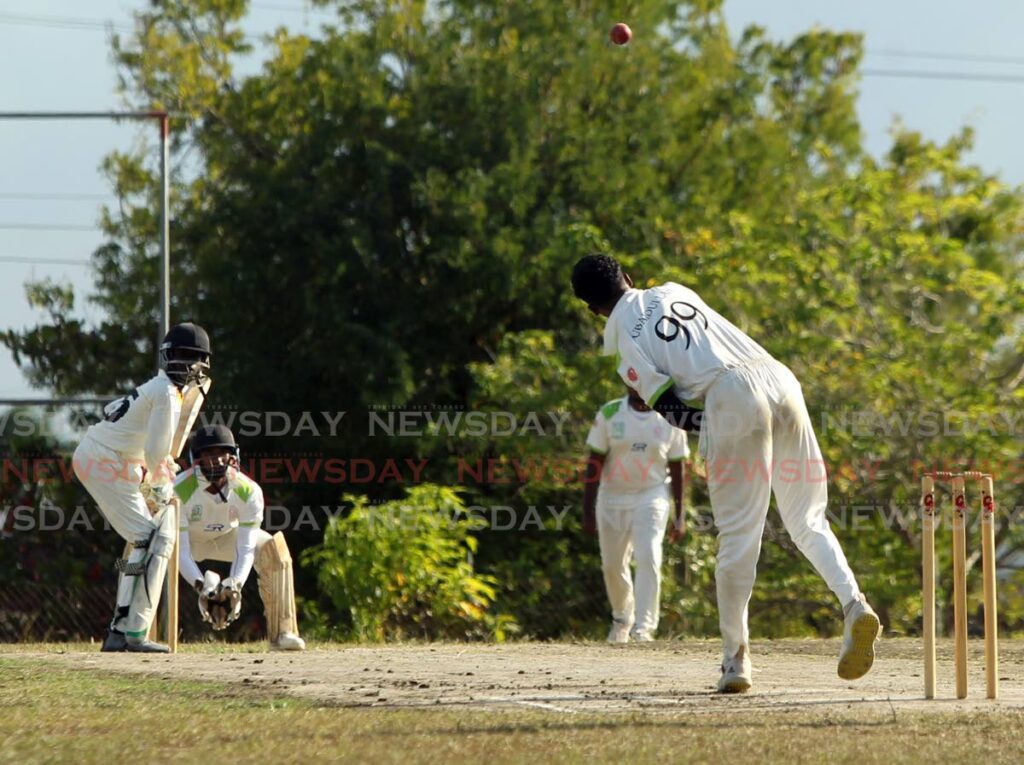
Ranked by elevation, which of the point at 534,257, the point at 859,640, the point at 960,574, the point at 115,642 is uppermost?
the point at 534,257

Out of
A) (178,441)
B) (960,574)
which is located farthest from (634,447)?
(960,574)

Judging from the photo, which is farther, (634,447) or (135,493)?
(634,447)

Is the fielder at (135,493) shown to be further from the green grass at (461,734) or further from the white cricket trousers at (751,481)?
the white cricket trousers at (751,481)

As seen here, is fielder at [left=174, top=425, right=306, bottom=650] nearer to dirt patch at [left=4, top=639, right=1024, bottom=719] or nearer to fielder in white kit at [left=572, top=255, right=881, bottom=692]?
dirt patch at [left=4, top=639, right=1024, bottom=719]

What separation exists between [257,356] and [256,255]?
148 centimetres

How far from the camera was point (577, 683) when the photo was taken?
29.1 feet

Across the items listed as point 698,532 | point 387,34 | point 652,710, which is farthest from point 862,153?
point 652,710

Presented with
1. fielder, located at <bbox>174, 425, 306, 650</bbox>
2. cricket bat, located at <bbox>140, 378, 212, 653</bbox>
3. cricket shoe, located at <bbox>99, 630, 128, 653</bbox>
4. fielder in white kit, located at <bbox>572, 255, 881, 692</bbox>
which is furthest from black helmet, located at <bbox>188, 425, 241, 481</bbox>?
fielder in white kit, located at <bbox>572, 255, 881, 692</bbox>

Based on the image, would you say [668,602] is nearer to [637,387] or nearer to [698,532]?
[698,532]

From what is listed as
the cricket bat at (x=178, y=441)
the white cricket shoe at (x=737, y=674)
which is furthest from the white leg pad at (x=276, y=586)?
the white cricket shoe at (x=737, y=674)

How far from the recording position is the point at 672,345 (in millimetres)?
8141

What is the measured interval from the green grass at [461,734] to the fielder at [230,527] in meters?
3.62

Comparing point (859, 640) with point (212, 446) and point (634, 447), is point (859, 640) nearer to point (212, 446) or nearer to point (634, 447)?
point (212, 446)

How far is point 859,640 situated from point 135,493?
16.0 feet
